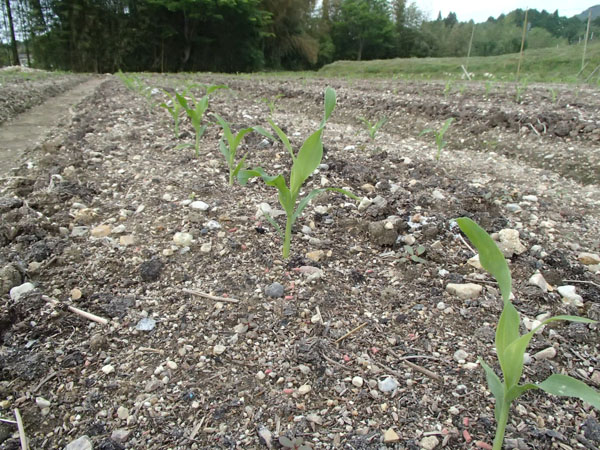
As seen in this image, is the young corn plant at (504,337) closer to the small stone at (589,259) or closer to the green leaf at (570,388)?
the green leaf at (570,388)

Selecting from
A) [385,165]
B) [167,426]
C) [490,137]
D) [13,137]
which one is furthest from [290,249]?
[13,137]

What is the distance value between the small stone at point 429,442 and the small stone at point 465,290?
55cm

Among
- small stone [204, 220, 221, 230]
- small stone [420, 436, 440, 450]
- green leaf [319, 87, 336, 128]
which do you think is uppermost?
green leaf [319, 87, 336, 128]

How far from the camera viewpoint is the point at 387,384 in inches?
38.2

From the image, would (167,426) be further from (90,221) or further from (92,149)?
(92,149)

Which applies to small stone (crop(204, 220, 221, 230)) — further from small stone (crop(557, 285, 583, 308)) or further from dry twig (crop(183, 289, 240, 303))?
small stone (crop(557, 285, 583, 308))

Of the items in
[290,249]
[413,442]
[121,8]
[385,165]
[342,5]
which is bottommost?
[413,442]

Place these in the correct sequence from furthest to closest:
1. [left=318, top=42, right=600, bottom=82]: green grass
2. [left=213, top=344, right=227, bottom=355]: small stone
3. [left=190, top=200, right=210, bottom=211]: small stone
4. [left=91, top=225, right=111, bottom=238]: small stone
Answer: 1. [left=318, top=42, right=600, bottom=82]: green grass
2. [left=190, top=200, right=210, bottom=211]: small stone
3. [left=91, top=225, right=111, bottom=238]: small stone
4. [left=213, top=344, right=227, bottom=355]: small stone

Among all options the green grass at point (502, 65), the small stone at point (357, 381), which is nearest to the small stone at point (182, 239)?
the small stone at point (357, 381)

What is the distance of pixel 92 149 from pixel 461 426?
8.62ft

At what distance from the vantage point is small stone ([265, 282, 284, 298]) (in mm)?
1271

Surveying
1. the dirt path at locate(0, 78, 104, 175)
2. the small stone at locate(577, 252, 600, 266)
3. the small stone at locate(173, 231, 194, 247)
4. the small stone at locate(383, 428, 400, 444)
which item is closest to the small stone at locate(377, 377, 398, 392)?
the small stone at locate(383, 428, 400, 444)

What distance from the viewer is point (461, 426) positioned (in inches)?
34.1

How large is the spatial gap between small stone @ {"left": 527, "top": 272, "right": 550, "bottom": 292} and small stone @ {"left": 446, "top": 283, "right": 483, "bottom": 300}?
0.64 ft
